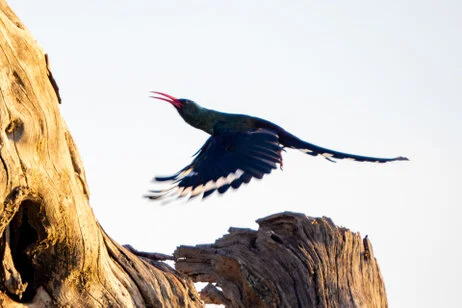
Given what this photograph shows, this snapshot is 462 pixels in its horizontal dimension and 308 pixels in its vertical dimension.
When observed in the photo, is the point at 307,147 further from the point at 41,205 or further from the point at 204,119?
the point at 41,205

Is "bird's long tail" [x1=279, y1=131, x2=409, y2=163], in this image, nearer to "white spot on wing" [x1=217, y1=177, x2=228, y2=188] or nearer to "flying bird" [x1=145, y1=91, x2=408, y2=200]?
"flying bird" [x1=145, y1=91, x2=408, y2=200]

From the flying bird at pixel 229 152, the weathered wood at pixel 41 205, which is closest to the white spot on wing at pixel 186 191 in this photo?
the flying bird at pixel 229 152

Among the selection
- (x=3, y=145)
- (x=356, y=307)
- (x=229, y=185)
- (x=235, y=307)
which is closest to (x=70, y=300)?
(x=3, y=145)

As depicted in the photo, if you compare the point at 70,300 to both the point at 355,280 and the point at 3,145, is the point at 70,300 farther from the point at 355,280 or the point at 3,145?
the point at 355,280

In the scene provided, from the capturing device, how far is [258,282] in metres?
5.20

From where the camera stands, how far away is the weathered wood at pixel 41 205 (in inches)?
160

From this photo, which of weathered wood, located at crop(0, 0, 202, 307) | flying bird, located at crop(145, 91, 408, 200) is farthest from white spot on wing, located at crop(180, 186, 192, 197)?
weathered wood, located at crop(0, 0, 202, 307)

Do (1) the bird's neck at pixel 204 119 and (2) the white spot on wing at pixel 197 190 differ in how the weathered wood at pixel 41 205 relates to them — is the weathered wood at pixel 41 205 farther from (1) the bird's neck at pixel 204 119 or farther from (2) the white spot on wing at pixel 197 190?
(1) the bird's neck at pixel 204 119

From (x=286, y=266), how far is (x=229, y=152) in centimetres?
224

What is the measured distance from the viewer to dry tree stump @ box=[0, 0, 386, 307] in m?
4.12

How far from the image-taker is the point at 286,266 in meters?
5.24

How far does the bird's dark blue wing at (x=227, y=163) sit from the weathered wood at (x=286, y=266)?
111 cm

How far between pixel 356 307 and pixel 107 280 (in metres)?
1.56

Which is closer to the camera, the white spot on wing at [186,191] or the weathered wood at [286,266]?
the weathered wood at [286,266]
